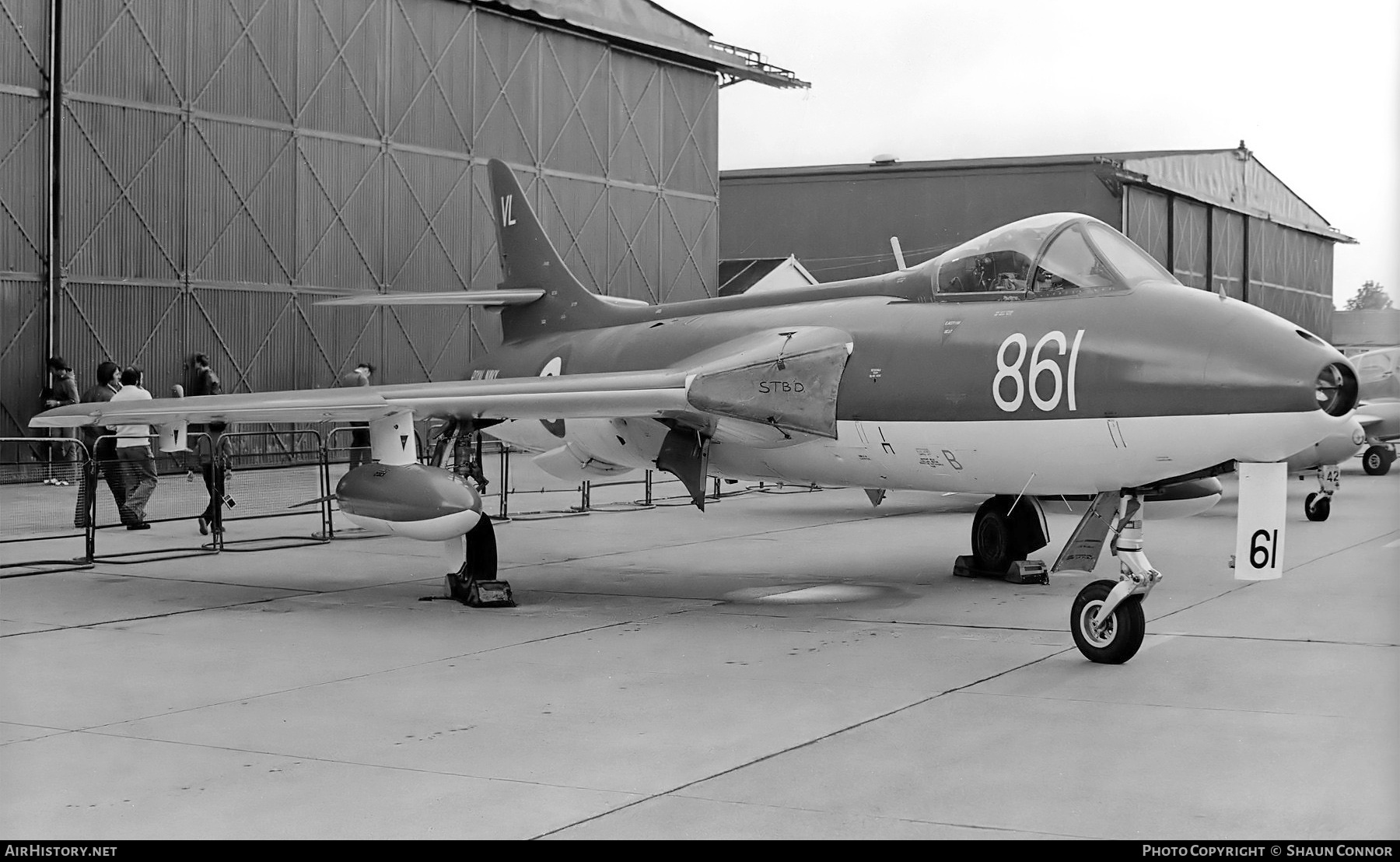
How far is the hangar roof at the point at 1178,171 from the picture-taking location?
34.4 metres

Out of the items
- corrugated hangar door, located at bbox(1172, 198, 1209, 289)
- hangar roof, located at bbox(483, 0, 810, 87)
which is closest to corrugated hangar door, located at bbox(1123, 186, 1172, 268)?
corrugated hangar door, located at bbox(1172, 198, 1209, 289)

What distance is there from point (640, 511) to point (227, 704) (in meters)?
10.8

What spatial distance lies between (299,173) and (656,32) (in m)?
10.2

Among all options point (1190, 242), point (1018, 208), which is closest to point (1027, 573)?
point (1018, 208)

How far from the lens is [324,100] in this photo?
24719 millimetres

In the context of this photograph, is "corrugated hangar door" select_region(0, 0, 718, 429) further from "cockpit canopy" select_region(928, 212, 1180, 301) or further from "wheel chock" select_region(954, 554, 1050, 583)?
"cockpit canopy" select_region(928, 212, 1180, 301)

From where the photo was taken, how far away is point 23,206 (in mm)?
20500

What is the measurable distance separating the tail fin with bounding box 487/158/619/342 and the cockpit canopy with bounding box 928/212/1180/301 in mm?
4552

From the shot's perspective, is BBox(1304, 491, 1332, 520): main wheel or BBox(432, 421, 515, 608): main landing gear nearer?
BBox(432, 421, 515, 608): main landing gear

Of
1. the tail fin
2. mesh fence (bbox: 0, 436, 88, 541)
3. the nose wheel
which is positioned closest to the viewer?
the nose wheel

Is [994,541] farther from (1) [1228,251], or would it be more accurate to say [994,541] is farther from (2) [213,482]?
(1) [1228,251]

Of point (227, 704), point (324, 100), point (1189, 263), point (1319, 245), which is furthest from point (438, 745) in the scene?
point (1319, 245)

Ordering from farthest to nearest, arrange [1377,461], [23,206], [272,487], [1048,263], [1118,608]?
[1377,461]
[23,206]
[272,487]
[1048,263]
[1118,608]

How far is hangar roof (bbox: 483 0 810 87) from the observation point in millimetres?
28703
